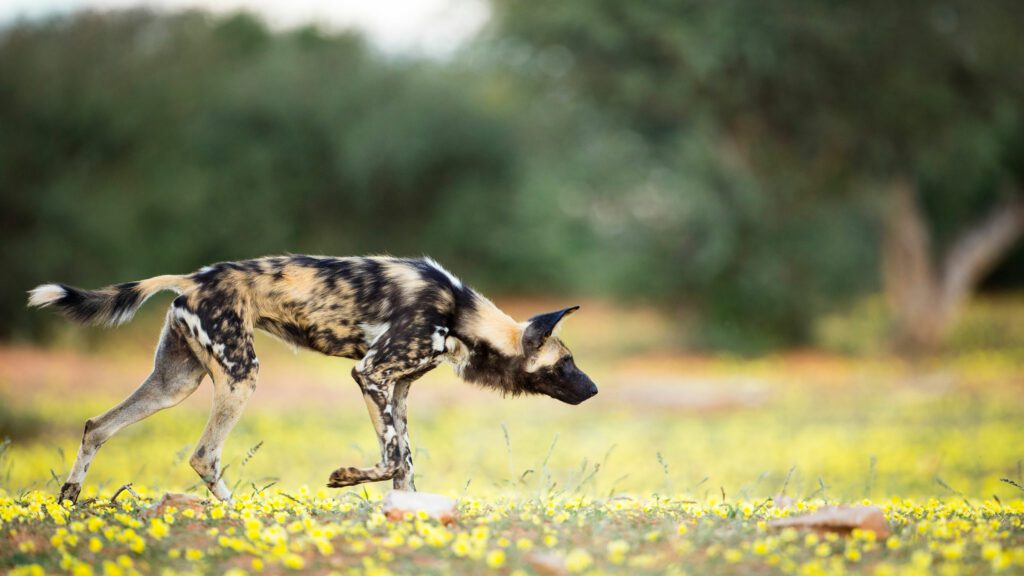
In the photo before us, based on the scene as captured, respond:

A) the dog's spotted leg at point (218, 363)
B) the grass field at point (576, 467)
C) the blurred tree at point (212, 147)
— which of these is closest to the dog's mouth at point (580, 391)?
the grass field at point (576, 467)

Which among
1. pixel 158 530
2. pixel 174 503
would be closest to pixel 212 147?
pixel 174 503

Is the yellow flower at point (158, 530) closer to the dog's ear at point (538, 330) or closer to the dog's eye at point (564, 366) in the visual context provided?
the dog's ear at point (538, 330)

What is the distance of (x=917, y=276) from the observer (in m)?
20.2

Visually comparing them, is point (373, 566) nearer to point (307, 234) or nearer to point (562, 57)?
point (562, 57)

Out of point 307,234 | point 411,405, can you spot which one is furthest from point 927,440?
point 307,234

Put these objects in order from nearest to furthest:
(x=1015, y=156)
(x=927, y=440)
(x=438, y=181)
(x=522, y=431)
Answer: (x=927, y=440) < (x=522, y=431) < (x=1015, y=156) < (x=438, y=181)

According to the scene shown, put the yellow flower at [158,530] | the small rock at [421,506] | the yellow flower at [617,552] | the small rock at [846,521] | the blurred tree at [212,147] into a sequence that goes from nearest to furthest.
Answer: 1. the yellow flower at [617,552]
2. the yellow flower at [158,530]
3. the small rock at [846,521]
4. the small rock at [421,506]
5. the blurred tree at [212,147]

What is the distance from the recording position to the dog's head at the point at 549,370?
5988 mm

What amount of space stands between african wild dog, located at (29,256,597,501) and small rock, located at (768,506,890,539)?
67.1 inches

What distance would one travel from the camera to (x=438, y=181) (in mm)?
31047

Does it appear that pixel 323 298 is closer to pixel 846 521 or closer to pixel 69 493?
pixel 69 493

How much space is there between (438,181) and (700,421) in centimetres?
1798

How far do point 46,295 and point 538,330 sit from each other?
2654 millimetres

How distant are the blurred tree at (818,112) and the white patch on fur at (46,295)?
13963 millimetres
